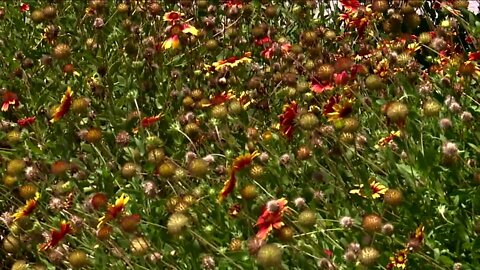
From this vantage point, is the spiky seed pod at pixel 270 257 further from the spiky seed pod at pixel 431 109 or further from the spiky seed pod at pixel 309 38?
the spiky seed pod at pixel 309 38

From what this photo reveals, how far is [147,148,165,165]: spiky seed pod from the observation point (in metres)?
2.84

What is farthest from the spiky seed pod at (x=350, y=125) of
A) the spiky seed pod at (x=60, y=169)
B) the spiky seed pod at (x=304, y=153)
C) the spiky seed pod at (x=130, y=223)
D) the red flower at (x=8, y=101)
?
the red flower at (x=8, y=101)

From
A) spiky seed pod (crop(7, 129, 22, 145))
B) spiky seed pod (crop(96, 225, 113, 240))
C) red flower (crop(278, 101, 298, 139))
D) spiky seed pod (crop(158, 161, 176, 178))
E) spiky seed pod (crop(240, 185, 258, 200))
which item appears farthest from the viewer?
spiky seed pod (crop(7, 129, 22, 145))

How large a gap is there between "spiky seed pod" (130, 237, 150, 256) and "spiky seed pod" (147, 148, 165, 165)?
339mm

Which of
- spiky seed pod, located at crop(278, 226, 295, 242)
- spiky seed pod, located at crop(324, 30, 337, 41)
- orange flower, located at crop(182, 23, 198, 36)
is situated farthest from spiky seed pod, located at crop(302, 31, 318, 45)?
spiky seed pod, located at crop(278, 226, 295, 242)

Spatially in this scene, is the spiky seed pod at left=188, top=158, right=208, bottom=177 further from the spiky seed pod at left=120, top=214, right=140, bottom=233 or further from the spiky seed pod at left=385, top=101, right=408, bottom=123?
the spiky seed pod at left=385, top=101, right=408, bottom=123

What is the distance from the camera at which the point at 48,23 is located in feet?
13.8

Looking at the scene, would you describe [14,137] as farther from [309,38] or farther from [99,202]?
[309,38]

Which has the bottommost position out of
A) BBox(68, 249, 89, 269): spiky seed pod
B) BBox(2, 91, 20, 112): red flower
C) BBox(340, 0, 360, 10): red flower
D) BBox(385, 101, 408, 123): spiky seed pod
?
BBox(2, 91, 20, 112): red flower

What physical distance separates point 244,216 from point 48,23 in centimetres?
197

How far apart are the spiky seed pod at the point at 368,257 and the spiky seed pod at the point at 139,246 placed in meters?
0.62

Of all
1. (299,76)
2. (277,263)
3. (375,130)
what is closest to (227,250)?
(277,263)

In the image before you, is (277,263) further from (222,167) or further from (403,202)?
(222,167)

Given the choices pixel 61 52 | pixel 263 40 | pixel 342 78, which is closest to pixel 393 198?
pixel 342 78
